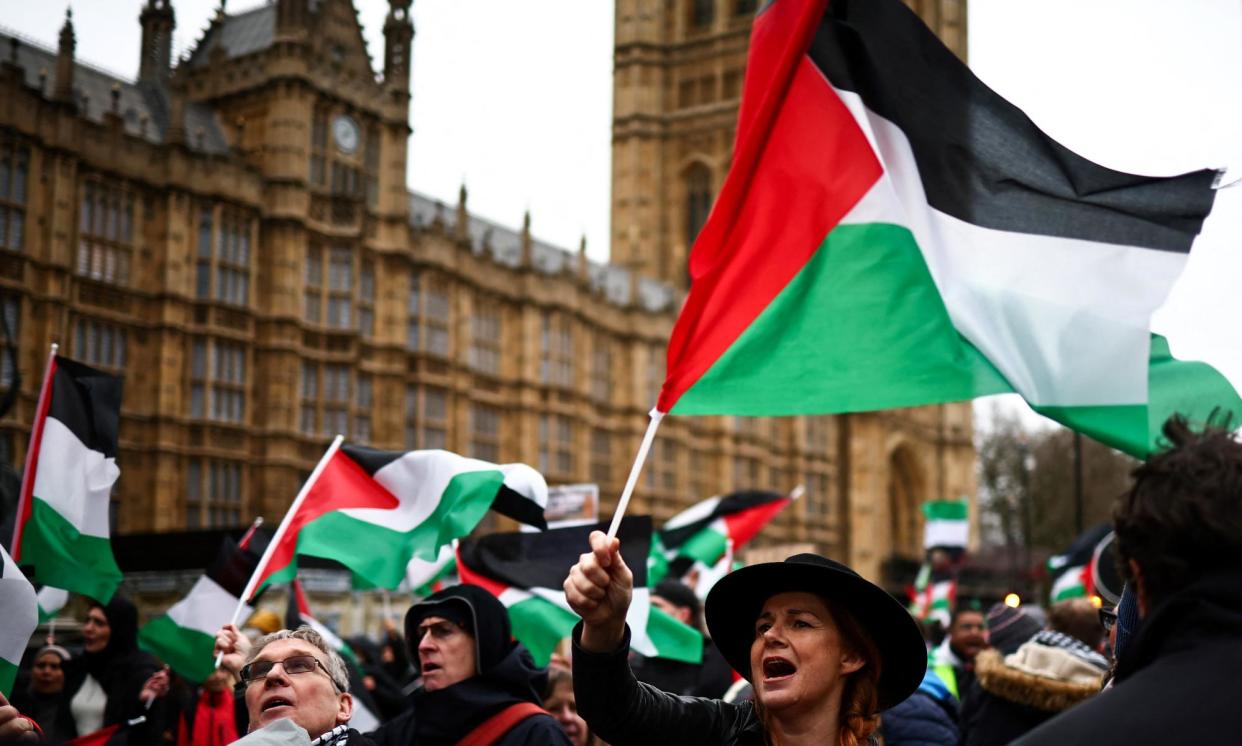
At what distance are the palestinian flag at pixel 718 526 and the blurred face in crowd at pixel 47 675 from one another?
6164 mm

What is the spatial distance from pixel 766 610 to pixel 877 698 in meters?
0.32

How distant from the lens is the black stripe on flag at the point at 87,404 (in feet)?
21.7

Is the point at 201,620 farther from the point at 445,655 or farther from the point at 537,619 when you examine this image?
the point at 445,655

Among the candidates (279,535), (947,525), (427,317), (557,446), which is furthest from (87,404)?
(557,446)

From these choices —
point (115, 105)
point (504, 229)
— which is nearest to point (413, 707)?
point (115, 105)

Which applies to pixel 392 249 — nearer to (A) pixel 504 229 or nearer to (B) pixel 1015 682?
(A) pixel 504 229

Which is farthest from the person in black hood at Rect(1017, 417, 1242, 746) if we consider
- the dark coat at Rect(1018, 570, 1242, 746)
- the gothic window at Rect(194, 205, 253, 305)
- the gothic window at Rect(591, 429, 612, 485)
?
the gothic window at Rect(591, 429, 612, 485)

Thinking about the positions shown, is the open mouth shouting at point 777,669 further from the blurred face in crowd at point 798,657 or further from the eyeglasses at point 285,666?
the eyeglasses at point 285,666

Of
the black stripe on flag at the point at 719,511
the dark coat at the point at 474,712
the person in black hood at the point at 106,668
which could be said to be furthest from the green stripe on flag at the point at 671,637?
the black stripe on flag at the point at 719,511

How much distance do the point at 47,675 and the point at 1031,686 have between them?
4722mm

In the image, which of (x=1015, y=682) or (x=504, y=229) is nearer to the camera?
(x=1015, y=682)

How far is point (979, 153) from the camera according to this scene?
3820 millimetres

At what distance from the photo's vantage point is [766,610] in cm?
299

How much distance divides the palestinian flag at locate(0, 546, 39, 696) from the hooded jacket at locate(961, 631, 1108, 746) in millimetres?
3235
